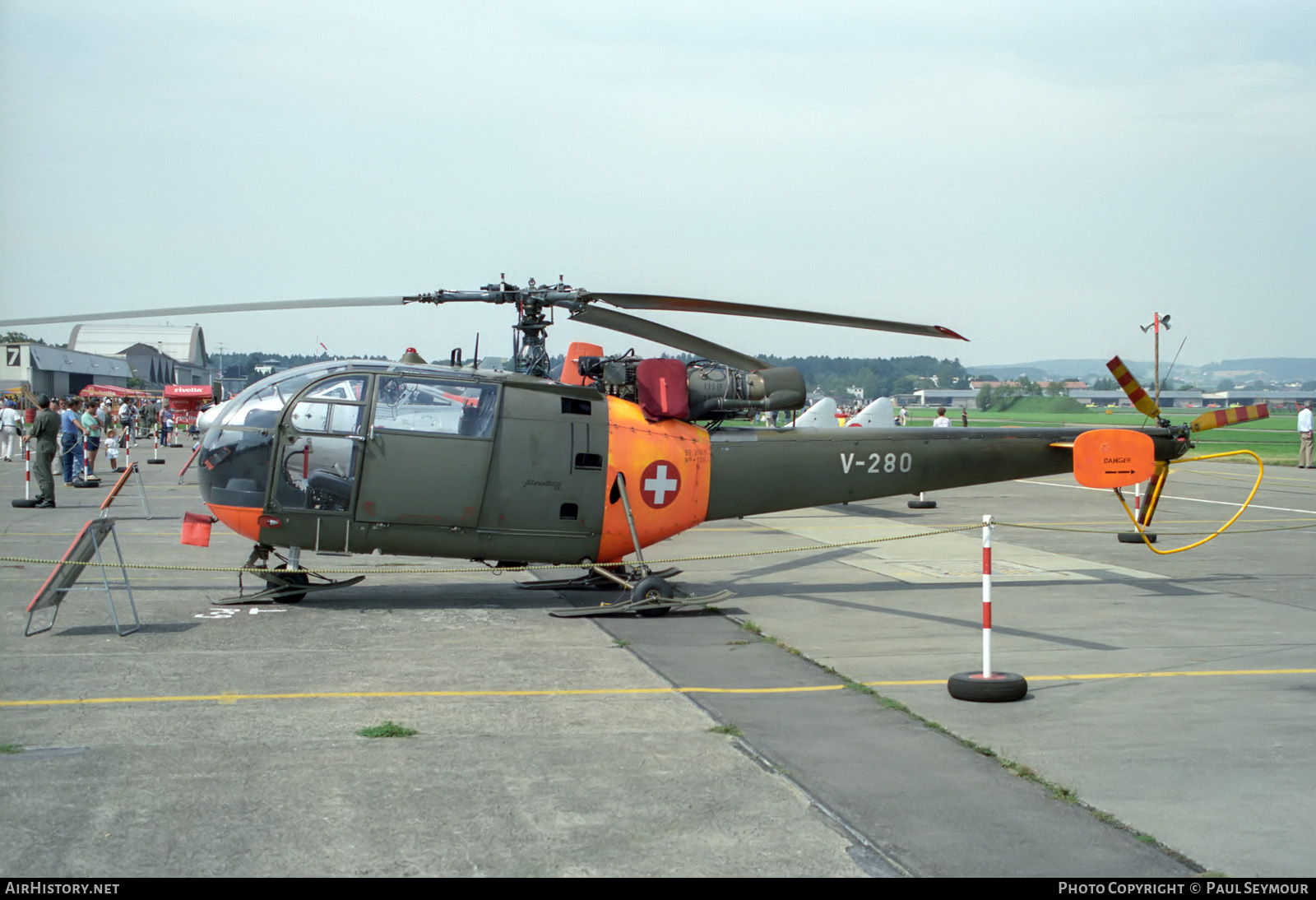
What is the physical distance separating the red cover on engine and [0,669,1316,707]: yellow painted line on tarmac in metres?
4.20

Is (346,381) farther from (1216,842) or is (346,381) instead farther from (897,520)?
(897,520)

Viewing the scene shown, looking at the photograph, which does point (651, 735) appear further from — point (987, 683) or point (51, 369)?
point (51, 369)

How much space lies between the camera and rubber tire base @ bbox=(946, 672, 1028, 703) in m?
7.51

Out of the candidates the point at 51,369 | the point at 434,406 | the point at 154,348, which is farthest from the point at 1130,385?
the point at 154,348

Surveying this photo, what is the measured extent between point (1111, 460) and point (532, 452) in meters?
6.36

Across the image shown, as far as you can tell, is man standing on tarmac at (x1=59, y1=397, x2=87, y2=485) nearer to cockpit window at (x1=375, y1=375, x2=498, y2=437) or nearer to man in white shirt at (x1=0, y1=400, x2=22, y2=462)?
man in white shirt at (x1=0, y1=400, x2=22, y2=462)

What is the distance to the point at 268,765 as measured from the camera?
238 inches

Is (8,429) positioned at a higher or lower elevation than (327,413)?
lower

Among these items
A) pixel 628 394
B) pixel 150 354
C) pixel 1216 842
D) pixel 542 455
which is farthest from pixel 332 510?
pixel 150 354

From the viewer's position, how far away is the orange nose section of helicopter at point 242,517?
10664 millimetres

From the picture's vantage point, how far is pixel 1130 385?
12.4 metres

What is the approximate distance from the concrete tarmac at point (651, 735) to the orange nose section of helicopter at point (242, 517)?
2.67ft

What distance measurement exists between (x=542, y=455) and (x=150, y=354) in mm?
135657

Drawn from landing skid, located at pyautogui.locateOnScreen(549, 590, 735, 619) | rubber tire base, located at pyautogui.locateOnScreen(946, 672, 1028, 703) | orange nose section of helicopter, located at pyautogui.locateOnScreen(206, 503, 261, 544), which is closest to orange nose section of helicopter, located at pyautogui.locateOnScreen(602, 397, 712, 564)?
landing skid, located at pyautogui.locateOnScreen(549, 590, 735, 619)
